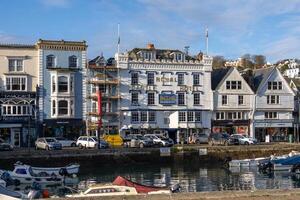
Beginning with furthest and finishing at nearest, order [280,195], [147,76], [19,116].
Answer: [147,76] < [19,116] < [280,195]

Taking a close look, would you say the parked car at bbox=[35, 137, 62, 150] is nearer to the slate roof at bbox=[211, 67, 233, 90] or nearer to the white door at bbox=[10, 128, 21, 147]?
the white door at bbox=[10, 128, 21, 147]

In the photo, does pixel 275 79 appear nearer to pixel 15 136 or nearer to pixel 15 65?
pixel 15 65

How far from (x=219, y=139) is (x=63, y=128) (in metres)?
20.0

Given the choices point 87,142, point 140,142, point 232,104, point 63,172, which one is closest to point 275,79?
point 232,104

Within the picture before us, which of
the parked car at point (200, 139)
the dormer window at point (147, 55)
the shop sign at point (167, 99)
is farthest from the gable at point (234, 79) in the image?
the dormer window at point (147, 55)

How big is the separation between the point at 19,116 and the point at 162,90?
19.5m

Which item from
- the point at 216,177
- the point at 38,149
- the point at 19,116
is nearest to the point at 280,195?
the point at 216,177

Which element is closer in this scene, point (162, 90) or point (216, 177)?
point (216, 177)

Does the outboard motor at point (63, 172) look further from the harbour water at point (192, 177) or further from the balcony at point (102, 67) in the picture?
the balcony at point (102, 67)

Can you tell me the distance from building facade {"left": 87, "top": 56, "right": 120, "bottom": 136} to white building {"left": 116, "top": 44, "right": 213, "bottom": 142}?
97cm

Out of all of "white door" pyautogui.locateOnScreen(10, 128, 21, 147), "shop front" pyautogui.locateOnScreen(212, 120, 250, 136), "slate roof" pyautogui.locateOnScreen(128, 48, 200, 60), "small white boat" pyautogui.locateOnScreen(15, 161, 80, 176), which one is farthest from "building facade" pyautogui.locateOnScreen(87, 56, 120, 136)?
"small white boat" pyautogui.locateOnScreen(15, 161, 80, 176)

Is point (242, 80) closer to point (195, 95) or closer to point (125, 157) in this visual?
point (195, 95)

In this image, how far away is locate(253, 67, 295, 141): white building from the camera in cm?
7862

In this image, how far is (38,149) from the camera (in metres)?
58.4
